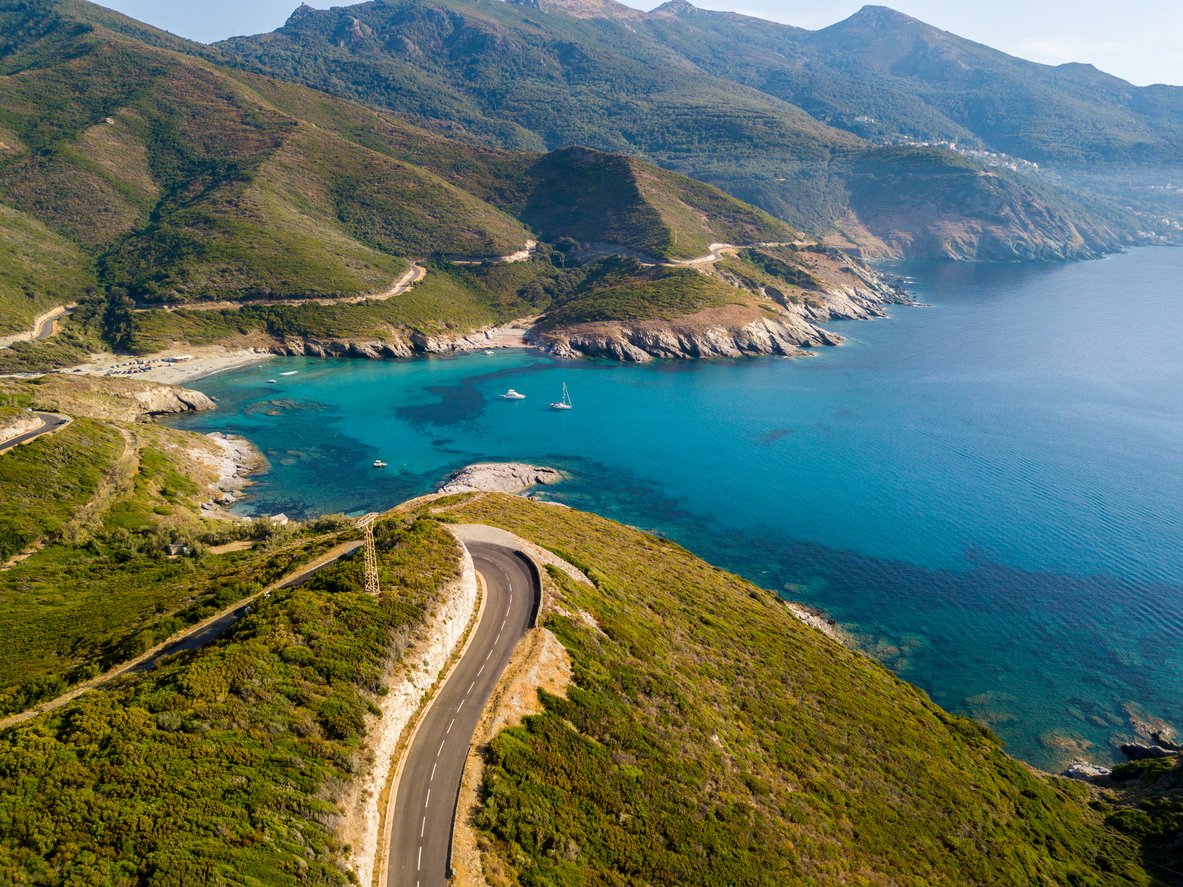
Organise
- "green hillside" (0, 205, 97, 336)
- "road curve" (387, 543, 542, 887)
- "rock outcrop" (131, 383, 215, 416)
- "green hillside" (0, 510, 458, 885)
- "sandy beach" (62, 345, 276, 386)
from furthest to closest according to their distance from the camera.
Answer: "green hillside" (0, 205, 97, 336)
"sandy beach" (62, 345, 276, 386)
"rock outcrop" (131, 383, 215, 416)
"road curve" (387, 543, 542, 887)
"green hillside" (0, 510, 458, 885)

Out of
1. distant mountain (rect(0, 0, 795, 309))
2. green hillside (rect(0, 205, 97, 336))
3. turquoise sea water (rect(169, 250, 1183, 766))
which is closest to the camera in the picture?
turquoise sea water (rect(169, 250, 1183, 766))

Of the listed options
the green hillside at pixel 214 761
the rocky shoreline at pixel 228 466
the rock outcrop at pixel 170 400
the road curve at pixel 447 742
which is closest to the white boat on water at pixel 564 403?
the rocky shoreline at pixel 228 466

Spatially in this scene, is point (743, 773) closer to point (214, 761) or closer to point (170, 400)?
point (214, 761)

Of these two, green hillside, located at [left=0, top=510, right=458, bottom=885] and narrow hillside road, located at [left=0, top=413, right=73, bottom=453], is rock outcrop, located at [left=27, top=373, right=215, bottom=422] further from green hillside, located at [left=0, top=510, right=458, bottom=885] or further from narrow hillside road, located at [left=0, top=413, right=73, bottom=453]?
green hillside, located at [left=0, top=510, right=458, bottom=885]

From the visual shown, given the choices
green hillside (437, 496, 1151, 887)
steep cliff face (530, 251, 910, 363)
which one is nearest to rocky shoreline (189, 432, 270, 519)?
green hillside (437, 496, 1151, 887)

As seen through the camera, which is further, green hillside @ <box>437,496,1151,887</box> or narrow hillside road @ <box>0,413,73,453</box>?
narrow hillside road @ <box>0,413,73,453</box>

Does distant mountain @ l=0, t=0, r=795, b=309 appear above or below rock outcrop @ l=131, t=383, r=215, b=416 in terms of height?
above

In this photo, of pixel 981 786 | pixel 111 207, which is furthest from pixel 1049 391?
pixel 111 207
